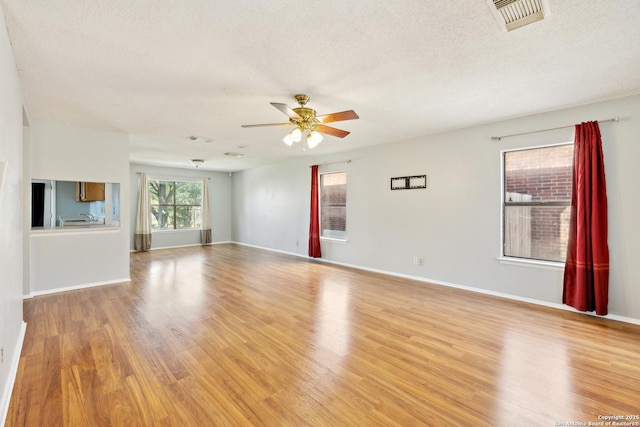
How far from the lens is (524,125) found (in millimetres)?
3838

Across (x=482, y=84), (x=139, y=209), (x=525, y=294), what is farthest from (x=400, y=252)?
(x=139, y=209)

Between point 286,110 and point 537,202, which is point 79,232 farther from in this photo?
point 537,202

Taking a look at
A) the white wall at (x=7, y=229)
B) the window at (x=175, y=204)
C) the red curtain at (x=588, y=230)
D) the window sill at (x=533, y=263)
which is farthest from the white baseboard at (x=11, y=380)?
the window at (x=175, y=204)

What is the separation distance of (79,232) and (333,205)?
4.54 m

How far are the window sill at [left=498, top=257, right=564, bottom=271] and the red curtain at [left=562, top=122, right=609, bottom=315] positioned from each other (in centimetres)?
15

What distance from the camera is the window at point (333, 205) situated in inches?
249

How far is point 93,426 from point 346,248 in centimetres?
493

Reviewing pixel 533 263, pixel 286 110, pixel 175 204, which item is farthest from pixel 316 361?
pixel 175 204

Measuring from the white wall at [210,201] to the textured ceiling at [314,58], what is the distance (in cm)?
438

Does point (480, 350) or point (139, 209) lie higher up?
point (139, 209)

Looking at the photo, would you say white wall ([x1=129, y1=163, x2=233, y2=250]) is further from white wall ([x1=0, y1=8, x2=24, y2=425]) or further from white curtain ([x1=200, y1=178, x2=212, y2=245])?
white wall ([x1=0, y1=8, x2=24, y2=425])

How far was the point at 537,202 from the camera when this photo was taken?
3.83 metres

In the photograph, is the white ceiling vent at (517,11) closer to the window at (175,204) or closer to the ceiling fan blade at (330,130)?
the ceiling fan blade at (330,130)

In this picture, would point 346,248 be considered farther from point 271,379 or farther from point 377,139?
point 271,379
